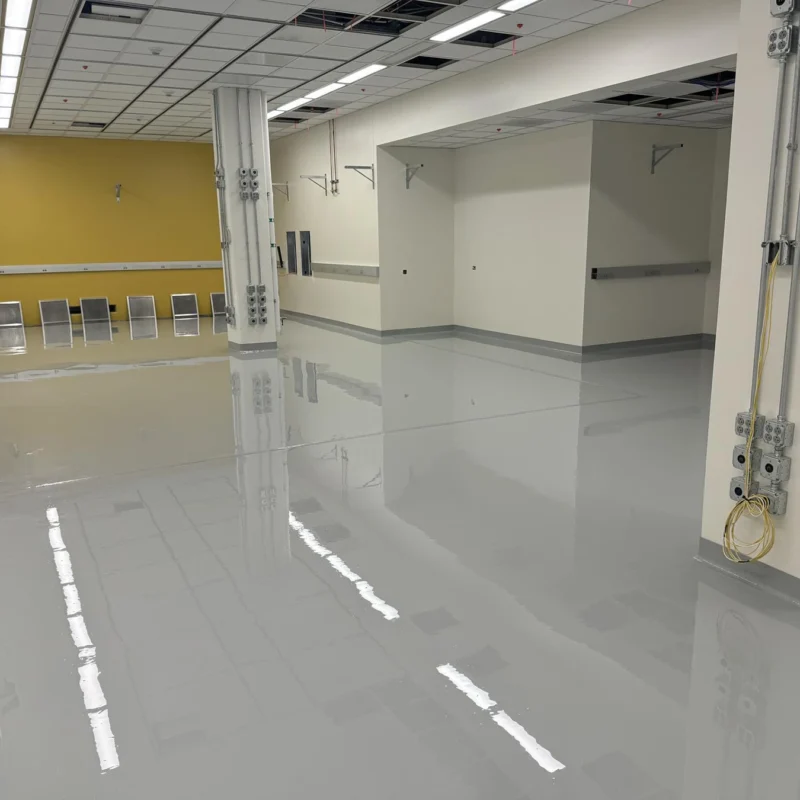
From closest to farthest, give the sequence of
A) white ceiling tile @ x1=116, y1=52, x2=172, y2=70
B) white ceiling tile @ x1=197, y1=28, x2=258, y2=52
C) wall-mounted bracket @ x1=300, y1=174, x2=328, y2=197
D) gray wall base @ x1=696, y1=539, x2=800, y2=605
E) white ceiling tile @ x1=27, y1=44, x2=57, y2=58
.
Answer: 1. gray wall base @ x1=696, y1=539, x2=800, y2=605
2. white ceiling tile @ x1=197, y1=28, x2=258, y2=52
3. white ceiling tile @ x1=27, y1=44, x2=57, y2=58
4. white ceiling tile @ x1=116, y1=52, x2=172, y2=70
5. wall-mounted bracket @ x1=300, y1=174, x2=328, y2=197

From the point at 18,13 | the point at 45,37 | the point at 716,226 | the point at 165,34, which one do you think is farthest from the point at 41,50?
the point at 716,226

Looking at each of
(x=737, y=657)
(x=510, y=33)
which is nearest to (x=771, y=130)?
(x=737, y=657)

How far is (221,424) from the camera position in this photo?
23.0ft

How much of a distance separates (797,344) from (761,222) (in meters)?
0.62

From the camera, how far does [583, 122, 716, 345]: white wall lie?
33.8 feet

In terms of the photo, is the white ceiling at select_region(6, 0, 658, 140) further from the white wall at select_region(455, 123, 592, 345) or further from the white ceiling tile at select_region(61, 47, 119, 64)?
the white wall at select_region(455, 123, 592, 345)

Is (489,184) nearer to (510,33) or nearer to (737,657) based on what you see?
(510,33)

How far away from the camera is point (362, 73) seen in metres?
9.53

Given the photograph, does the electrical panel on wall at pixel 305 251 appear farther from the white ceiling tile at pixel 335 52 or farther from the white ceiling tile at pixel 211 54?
the white ceiling tile at pixel 335 52

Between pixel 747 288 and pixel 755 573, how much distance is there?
4.79ft

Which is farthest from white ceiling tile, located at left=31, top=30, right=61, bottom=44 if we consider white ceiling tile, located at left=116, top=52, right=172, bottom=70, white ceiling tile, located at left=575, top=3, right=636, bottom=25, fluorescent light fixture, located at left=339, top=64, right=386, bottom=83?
white ceiling tile, located at left=575, top=3, right=636, bottom=25

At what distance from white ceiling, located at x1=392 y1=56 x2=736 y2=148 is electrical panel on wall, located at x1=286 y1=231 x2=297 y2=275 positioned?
4.63m

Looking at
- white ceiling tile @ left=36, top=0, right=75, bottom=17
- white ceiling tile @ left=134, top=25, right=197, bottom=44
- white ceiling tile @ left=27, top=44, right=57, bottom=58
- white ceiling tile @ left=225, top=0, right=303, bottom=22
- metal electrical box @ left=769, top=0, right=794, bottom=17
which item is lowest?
metal electrical box @ left=769, top=0, right=794, bottom=17

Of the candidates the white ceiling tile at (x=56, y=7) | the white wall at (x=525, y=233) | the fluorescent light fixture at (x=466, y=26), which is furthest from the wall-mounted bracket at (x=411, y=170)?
the white ceiling tile at (x=56, y=7)
